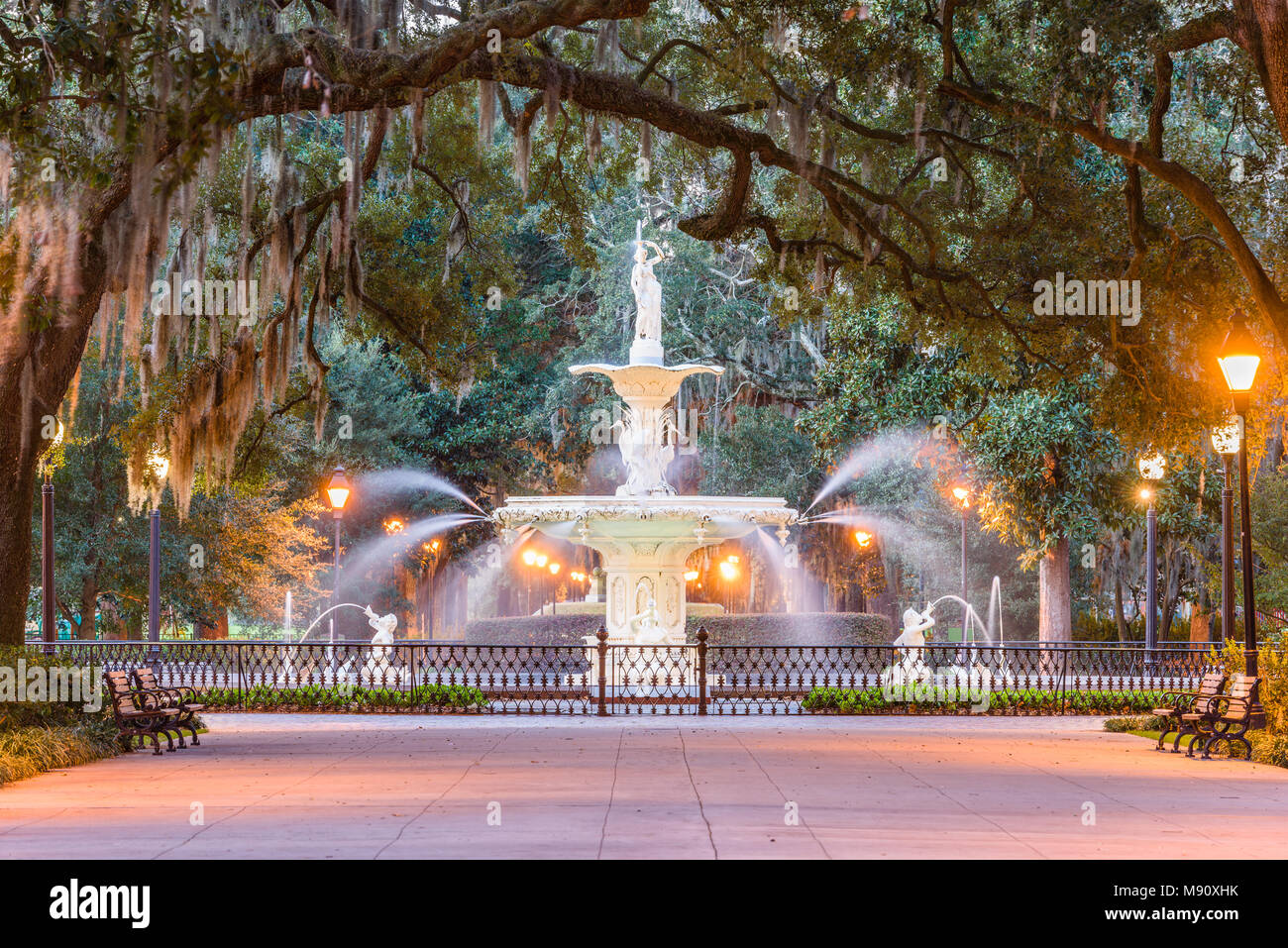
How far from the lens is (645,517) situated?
2372 centimetres

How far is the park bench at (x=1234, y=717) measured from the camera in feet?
50.5

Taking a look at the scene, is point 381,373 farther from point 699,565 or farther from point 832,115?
point 832,115

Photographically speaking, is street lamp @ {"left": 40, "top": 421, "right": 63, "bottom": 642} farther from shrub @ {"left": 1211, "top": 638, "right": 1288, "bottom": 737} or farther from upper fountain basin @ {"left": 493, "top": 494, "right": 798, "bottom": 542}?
shrub @ {"left": 1211, "top": 638, "right": 1288, "bottom": 737}

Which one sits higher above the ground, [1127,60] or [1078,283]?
[1127,60]

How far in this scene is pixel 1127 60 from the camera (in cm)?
1709

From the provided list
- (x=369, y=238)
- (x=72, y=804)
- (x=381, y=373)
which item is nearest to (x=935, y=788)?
(x=72, y=804)

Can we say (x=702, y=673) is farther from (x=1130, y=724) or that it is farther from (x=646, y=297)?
(x=646, y=297)

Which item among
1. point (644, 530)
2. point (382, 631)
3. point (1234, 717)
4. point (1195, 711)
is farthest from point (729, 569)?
point (1234, 717)

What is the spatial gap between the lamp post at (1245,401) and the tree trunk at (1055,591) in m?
16.5

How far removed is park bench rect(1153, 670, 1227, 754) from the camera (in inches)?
620

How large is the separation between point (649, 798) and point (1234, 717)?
7780 millimetres

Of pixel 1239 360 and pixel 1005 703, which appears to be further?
pixel 1005 703

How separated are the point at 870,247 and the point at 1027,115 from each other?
278 cm

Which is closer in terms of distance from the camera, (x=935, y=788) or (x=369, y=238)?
(x=935, y=788)
